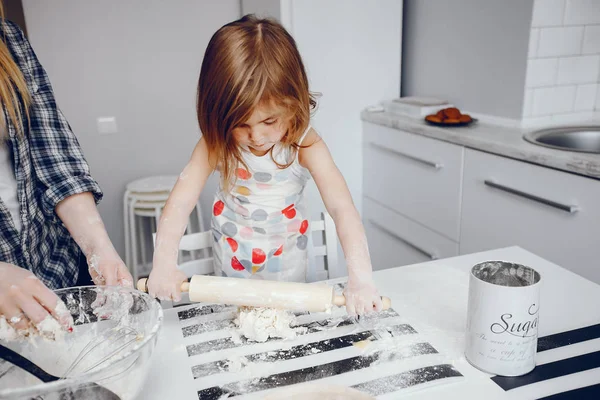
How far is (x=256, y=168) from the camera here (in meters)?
1.18

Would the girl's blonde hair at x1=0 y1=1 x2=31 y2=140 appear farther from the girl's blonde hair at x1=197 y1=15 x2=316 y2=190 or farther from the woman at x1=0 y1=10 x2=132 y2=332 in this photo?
the girl's blonde hair at x1=197 y1=15 x2=316 y2=190

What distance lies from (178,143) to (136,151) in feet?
0.72

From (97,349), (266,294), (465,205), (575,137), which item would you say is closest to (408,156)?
(465,205)

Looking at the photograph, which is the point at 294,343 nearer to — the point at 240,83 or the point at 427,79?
the point at 240,83

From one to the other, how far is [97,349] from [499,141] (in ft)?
4.49

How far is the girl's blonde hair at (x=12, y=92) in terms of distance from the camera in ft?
2.76

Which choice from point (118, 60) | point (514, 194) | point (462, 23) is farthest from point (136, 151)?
point (514, 194)

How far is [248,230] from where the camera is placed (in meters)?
1.25

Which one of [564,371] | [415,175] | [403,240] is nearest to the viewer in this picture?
[564,371]

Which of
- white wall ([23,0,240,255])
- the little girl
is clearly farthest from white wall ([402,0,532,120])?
the little girl

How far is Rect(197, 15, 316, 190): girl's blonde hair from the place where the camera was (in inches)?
34.7

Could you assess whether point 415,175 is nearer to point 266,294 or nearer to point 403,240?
point 403,240

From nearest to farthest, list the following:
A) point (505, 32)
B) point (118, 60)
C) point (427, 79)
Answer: point (505, 32) → point (427, 79) → point (118, 60)

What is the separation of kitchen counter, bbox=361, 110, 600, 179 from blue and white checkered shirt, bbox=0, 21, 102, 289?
1.20 metres
